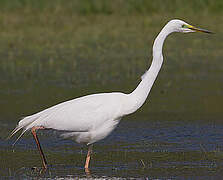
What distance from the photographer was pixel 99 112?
738cm

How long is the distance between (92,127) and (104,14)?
1656cm

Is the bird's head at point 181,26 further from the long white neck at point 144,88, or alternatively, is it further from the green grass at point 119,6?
the green grass at point 119,6

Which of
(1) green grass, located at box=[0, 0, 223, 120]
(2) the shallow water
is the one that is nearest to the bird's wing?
(2) the shallow water

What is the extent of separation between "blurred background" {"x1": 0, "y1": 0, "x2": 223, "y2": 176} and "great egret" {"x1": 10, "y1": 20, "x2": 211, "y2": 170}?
28.6 inches

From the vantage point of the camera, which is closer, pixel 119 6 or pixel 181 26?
pixel 181 26

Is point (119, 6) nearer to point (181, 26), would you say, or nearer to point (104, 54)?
point (104, 54)

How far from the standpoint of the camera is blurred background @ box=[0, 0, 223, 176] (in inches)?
430

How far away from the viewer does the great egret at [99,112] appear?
24.1 feet

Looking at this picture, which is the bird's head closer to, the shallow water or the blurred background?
the shallow water

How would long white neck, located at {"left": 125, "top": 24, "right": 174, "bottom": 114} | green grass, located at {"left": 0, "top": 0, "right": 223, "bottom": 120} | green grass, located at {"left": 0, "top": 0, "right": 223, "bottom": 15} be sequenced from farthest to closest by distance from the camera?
green grass, located at {"left": 0, "top": 0, "right": 223, "bottom": 15} < green grass, located at {"left": 0, "top": 0, "right": 223, "bottom": 120} < long white neck, located at {"left": 125, "top": 24, "right": 174, "bottom": 114}

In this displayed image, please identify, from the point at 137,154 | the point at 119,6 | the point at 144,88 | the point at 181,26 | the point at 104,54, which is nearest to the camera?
the point at 144,88

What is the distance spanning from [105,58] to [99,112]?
352 inches

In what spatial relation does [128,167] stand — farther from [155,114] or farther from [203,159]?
[155,114]

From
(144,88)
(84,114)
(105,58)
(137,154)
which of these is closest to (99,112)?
(84,114)
